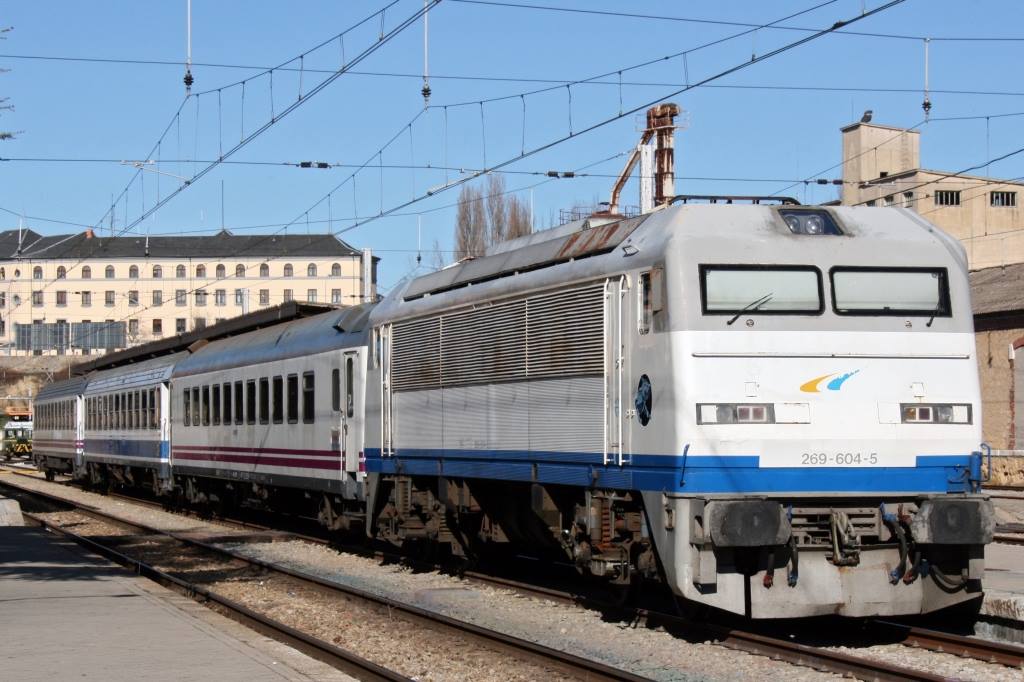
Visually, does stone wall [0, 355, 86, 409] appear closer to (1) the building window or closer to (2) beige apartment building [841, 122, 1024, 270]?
(2) beige apartment building [841, 122, 1024, 270]

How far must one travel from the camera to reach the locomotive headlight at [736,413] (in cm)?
1109

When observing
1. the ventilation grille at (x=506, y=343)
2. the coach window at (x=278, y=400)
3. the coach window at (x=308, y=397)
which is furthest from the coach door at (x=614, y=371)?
the coach window at (x=278, y=400)

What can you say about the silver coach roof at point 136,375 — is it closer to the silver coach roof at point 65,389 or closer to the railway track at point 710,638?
the silver coach roof at point 65,389

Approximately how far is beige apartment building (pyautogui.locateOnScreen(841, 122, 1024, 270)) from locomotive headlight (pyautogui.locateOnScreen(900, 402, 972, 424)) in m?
49.2

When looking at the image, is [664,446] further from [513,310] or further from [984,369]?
[984,369]

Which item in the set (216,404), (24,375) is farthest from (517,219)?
(24,375)

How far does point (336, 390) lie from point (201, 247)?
122519mm

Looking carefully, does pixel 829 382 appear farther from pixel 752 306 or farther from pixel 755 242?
pixel 755 242

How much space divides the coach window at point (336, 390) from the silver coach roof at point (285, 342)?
399mm

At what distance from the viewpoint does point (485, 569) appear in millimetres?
18078

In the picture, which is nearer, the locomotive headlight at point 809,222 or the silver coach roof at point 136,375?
the locomotive headlight at point 809,222

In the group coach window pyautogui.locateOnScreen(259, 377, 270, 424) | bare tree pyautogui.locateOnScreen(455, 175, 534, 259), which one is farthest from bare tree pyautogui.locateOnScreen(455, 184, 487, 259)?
coach window pyautogui.locateOnScreen(259, 377, 270, 424)

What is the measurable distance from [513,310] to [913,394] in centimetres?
439

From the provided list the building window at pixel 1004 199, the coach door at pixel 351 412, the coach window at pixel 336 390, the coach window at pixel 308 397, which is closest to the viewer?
the coach door at pixel 351 412
